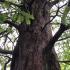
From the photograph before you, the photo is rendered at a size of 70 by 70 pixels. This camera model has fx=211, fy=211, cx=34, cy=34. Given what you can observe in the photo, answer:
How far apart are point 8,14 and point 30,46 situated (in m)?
0.68

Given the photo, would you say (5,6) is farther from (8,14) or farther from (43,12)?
(43,12)

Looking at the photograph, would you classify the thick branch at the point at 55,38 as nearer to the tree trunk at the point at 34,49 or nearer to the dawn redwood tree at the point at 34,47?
the dawn redwood tree at the point at 34,47

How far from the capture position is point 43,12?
3.75 metres

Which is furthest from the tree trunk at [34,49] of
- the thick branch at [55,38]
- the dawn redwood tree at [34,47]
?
the thick branch at [55,38]

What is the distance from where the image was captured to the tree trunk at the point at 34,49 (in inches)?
124

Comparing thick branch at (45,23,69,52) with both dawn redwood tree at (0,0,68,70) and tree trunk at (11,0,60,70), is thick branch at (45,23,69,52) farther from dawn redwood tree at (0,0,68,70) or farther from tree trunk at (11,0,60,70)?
tree trunk at (11,0,60,70)

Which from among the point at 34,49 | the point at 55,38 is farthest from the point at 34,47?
the point at 55,38

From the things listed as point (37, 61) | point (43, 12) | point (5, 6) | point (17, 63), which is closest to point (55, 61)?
point (37, 61)

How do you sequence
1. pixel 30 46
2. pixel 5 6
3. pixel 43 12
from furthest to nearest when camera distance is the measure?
pixel 43 12 → pixel 30 46 → pixel 5 6

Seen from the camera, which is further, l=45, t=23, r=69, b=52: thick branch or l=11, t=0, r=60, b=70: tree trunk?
l=11, t=0, r=60, b=70: tree trunk

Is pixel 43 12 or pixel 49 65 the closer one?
pixel 49 65

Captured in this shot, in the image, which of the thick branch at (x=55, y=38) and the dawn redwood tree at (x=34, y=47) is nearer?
the thick branch at (x=55, y=38)

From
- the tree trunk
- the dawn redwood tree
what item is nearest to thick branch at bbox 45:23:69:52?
the dawn redwood tree

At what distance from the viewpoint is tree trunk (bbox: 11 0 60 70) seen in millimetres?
3139
